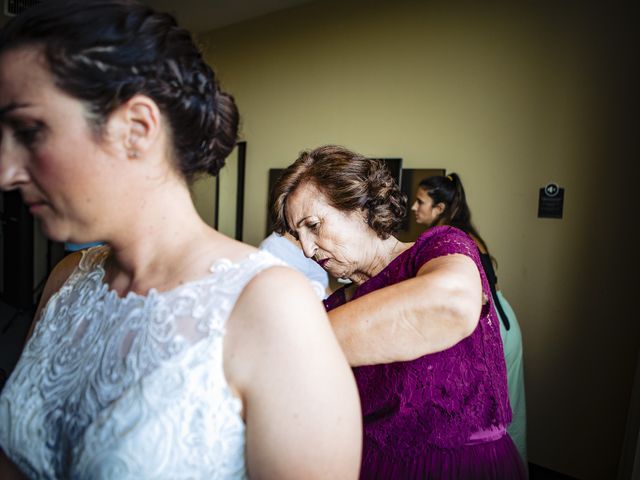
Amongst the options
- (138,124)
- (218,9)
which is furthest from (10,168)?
(218,9)

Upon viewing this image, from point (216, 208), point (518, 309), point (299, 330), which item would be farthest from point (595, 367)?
point (216, 208)

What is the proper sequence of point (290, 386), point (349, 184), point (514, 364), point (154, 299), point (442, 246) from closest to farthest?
point (290, 386) < point (154, 299) < point (442, 246) < point (349, 184) < point (514, 364)

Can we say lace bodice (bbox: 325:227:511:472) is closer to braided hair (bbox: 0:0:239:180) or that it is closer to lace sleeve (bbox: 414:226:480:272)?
lace sleeve (bbox: 414:226:480:272)

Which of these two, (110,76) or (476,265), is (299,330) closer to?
(110,76)

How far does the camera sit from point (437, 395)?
3.87 feet

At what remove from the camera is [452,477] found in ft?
3.86

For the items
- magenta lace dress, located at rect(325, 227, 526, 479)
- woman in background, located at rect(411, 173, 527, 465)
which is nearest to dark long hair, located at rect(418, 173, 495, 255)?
woman in background, located at rect(411, 173, 527, 465)

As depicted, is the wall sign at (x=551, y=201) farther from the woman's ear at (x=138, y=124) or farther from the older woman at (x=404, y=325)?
the woman's ear at (x=138, y=124)

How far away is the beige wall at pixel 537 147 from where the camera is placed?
2.50 m

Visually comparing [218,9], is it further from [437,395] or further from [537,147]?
[437,395]

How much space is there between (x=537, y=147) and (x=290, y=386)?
2506 millimetres

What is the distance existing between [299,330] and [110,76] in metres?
0.44

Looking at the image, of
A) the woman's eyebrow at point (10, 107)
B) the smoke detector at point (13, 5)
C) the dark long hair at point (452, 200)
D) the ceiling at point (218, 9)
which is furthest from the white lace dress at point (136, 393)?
the smoke detector at point (13, 5)

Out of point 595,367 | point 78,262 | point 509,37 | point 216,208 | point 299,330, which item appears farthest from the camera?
point 216,208
